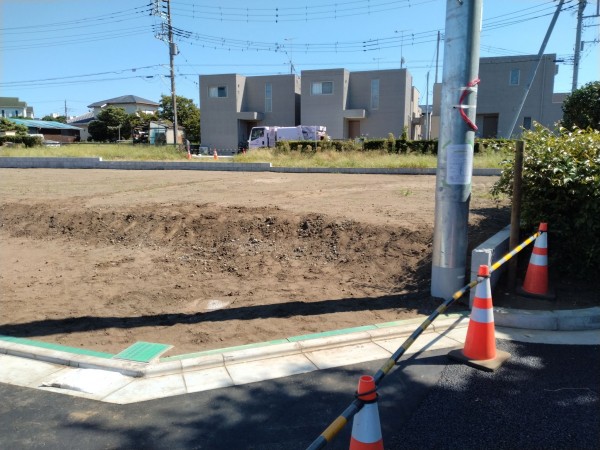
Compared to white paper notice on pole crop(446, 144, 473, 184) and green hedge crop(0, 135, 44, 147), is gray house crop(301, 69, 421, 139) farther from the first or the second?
white paper notice on pole crop(446, 144, 473, 184)

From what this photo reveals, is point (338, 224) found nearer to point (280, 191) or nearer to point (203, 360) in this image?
point (203, 360)

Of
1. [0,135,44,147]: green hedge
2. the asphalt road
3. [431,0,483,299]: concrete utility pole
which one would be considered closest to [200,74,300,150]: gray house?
[0,135,44,147]: green hedge

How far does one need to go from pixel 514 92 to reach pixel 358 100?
12279 millimetres

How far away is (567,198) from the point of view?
545 cm

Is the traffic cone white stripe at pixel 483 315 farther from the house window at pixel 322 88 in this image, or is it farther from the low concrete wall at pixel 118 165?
the house window at pixel 322 88

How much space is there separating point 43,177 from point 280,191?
37.7 ft

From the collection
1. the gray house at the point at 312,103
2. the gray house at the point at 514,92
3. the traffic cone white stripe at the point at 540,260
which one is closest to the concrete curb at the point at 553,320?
the traffic cone white stripe at the point at 540,260

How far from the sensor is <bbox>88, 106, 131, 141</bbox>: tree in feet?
191

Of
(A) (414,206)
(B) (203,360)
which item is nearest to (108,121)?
(A) (414,206)

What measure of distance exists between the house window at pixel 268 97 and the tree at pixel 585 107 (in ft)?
95.0

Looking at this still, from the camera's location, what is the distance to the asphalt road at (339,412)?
2.85 m

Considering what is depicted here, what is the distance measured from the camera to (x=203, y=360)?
13.0 feet

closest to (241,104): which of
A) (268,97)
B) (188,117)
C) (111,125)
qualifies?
(268,97)

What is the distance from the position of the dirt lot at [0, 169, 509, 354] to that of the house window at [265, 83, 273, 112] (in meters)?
31.8
